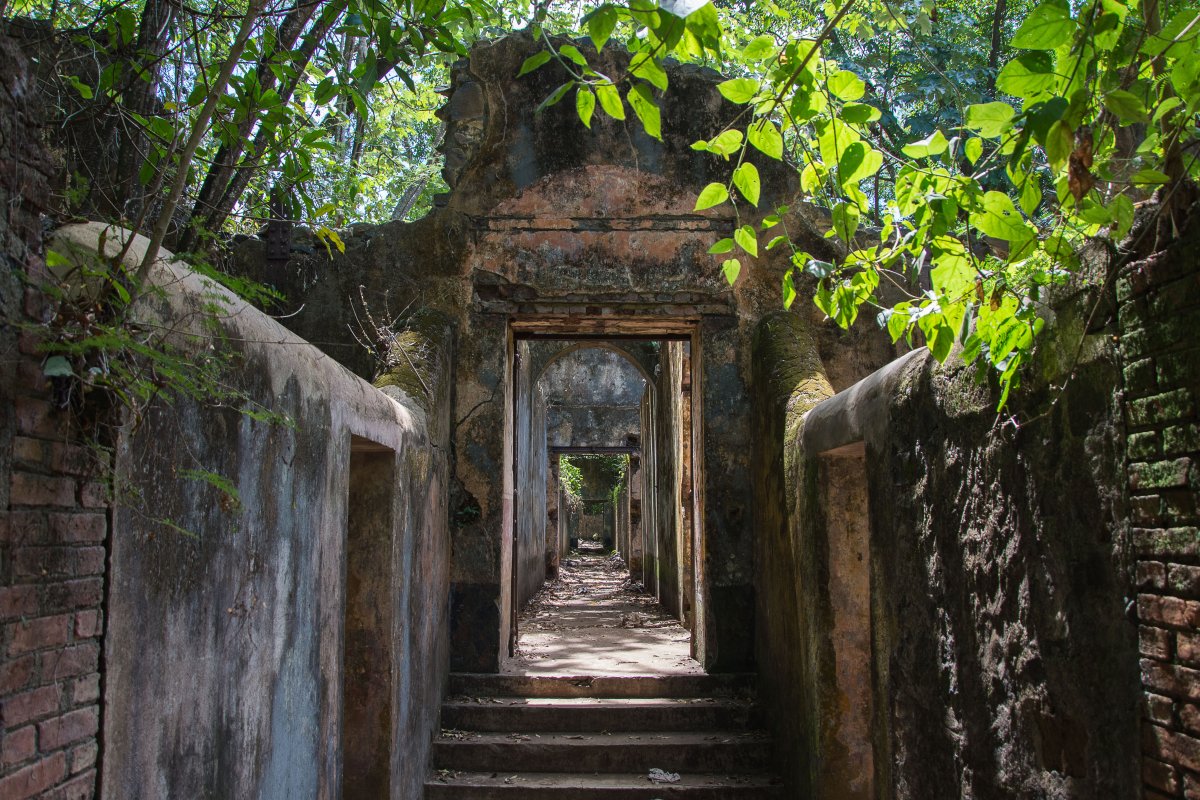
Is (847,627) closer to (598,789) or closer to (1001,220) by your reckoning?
(598,789)

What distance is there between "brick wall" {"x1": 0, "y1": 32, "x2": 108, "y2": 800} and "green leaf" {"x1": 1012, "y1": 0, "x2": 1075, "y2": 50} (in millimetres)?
2044

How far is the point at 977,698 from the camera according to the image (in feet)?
8.92

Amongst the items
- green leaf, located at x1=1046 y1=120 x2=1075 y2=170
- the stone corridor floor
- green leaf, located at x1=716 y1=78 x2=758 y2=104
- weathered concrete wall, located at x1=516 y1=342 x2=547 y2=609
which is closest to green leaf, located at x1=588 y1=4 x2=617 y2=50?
green leaf, located at x1=716 y1=78 x2=758 y2=104

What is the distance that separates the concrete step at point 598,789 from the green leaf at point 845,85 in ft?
13.7

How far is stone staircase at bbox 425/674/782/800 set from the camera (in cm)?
557

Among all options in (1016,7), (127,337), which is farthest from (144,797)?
(1016,7)

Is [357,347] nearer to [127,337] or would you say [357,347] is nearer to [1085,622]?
[127,337]

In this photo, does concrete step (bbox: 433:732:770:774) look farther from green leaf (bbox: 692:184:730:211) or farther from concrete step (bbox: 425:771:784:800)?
green leaf (bbox: 692:184:730:211)

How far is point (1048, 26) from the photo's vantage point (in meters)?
2.02

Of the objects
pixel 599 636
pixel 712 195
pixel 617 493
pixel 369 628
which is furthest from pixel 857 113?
pixel 617 493

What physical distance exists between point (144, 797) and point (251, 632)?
0.69m

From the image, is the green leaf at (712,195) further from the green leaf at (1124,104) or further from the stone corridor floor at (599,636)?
the stone corridor floor at (599,636)

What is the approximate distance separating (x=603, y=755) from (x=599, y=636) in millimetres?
3349

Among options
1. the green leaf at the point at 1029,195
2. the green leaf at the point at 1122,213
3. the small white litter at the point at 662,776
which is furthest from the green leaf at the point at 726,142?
the small white litter at the point at 662,776
